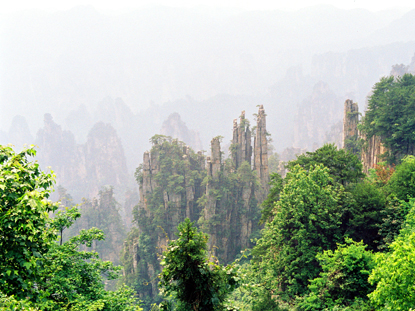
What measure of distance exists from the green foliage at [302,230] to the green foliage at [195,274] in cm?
1038

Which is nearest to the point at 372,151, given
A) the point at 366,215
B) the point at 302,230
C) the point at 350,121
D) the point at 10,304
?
the point at 350,121

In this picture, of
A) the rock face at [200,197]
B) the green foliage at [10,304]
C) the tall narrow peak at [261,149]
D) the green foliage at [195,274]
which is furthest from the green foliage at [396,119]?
the green foliage at [10,304]

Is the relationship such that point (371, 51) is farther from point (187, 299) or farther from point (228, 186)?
point (187, 299)

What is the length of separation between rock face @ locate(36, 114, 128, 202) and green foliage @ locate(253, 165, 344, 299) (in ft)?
333

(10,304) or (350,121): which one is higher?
(350,121)

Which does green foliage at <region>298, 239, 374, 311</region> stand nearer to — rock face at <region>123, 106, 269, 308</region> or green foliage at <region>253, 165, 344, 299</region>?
green foliage at <region>253, 165, 344, 299</region>

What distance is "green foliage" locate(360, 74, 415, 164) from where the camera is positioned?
24.1 m

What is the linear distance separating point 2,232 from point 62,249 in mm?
5953

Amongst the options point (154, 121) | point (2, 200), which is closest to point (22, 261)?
point (2, 200)

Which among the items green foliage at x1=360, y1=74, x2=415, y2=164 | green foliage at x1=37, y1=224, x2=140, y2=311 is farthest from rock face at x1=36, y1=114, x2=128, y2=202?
green foliage at x1=37, y1=224, x2=140, y2=311

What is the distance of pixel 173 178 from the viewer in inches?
1652

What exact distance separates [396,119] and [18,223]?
2924cm

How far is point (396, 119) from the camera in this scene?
83.9 feet

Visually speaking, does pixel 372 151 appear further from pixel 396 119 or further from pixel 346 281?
pixel 346 281
